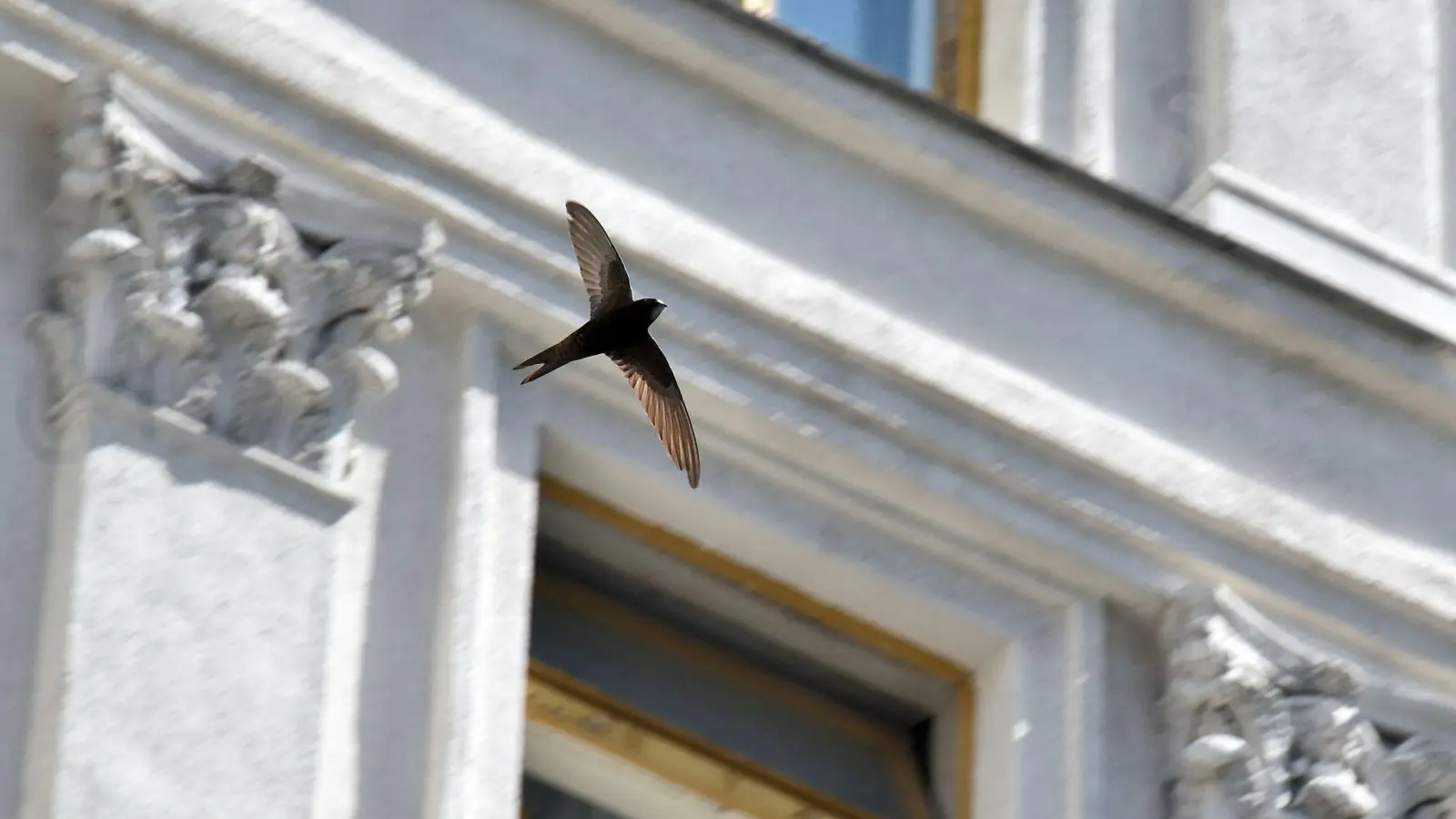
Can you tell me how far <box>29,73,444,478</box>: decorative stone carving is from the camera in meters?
10.1

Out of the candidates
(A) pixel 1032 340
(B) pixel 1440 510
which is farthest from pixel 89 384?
(B) pixel 1440 510

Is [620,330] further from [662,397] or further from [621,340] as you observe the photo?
[662,397]

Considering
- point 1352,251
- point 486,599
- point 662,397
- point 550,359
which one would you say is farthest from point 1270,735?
point 550,359

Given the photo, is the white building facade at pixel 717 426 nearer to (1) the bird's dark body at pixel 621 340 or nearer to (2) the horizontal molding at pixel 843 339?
(2) the horizontal molding at pixel 843 339

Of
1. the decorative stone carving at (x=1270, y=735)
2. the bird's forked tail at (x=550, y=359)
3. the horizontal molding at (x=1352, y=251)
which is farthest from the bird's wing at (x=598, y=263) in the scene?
the horizontal molding at (x=1352, y=251)

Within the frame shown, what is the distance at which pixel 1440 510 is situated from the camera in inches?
463

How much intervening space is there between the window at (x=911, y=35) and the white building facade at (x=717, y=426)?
6 centimetres

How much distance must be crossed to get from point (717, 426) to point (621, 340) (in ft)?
5.10

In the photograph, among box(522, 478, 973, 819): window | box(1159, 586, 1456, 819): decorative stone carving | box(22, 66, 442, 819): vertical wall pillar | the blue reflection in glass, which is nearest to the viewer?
box(22, 66, 442, 819): vertical wall pillar

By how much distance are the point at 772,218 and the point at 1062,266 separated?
0.70m

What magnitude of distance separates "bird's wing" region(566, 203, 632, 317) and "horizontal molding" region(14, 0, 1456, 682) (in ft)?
3.07

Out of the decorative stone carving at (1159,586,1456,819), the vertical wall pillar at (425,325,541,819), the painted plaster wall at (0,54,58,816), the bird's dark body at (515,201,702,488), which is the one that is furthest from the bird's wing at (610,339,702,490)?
the decorative stone carving at (1159,586,1456,819)

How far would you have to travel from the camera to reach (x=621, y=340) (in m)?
9.33

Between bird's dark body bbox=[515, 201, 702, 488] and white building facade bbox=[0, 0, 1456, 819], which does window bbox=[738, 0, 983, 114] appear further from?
bird's dark body bbox=[515, 201, 702, 488]
